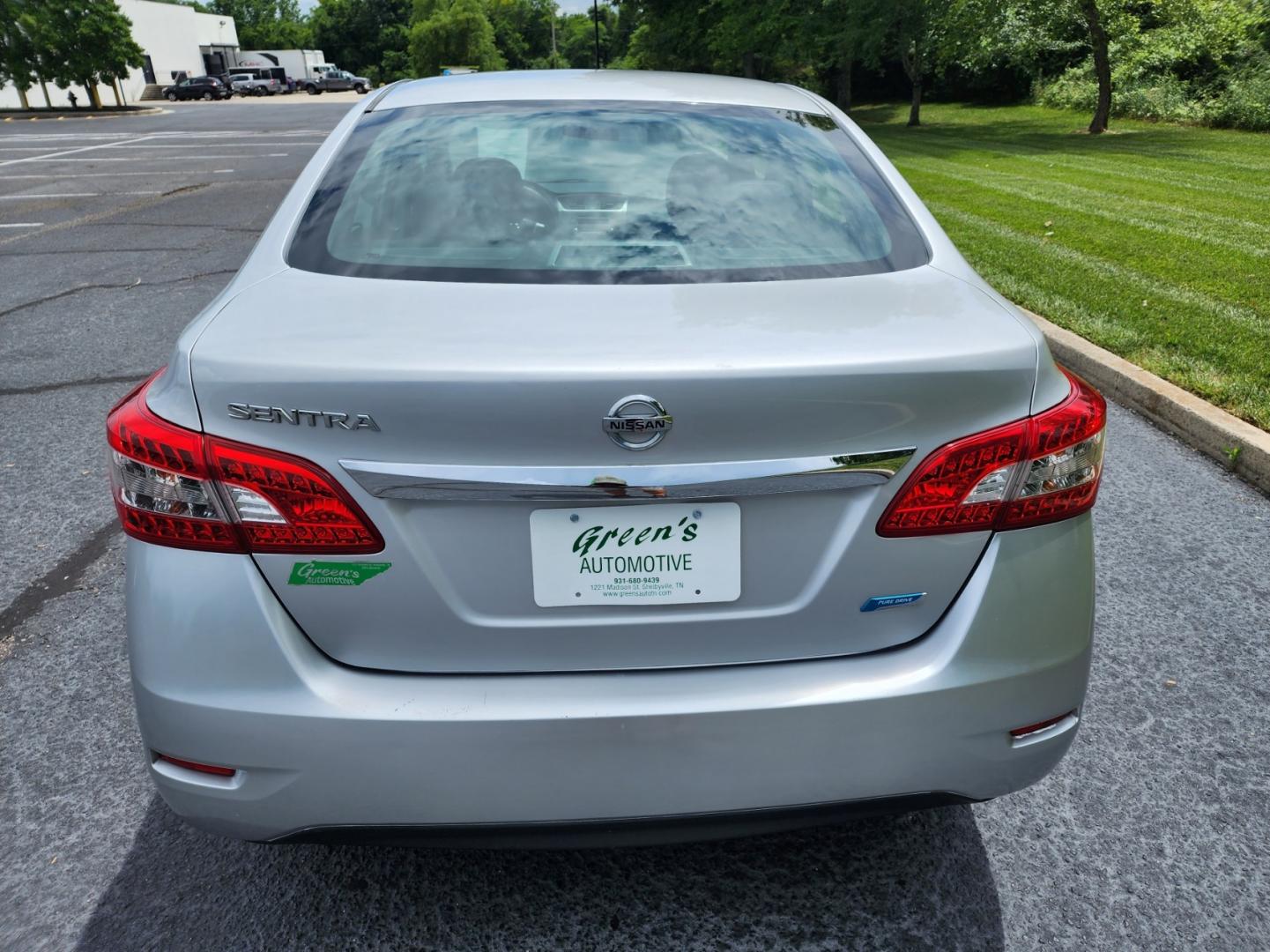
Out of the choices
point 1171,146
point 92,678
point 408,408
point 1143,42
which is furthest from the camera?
point 1143,42

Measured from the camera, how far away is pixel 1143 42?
92.3ft

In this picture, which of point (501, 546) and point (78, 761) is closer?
point (501, 546)

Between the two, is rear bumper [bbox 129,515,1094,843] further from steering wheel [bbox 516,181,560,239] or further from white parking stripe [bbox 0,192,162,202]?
white parking stripe [bbox 0,192,162,202]

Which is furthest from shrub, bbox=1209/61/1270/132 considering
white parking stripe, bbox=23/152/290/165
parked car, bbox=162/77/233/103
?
parked car, bbox=162/77/233/103

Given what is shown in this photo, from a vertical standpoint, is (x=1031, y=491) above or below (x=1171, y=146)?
above

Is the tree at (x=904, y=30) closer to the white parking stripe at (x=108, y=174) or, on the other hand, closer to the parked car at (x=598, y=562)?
the white parking stripe at (x=108, y=174)

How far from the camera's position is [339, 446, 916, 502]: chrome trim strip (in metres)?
1.58

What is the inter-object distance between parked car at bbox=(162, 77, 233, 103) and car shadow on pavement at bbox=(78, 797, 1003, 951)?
6729 centimetres

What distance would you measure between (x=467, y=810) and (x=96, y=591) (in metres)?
2.34

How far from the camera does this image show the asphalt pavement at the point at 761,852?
2.11m

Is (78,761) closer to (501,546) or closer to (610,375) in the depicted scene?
(501,546)

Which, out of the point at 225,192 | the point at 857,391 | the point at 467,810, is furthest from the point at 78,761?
the point at 225,192

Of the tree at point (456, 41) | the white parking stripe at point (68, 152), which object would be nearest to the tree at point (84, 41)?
the white parking stripe at point (68, 152)

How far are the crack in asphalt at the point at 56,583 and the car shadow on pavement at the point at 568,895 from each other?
130 centimetres
